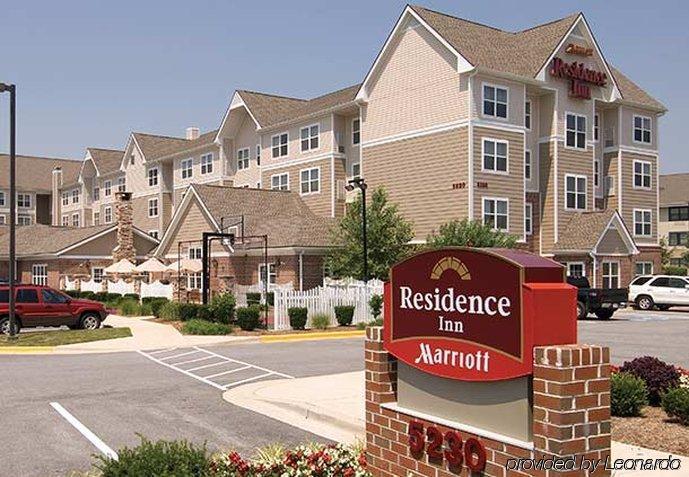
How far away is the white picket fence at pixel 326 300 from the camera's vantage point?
26844 millimetres

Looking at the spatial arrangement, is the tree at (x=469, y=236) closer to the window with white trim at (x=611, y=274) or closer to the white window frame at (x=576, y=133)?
the window with white trim at (x=611, y=274)

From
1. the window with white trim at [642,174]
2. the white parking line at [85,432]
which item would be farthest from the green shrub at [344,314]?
the window with white trim at [642,174]

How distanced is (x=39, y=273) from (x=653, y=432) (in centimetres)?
4854

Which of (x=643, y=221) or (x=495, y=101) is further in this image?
(x=643, y=221)

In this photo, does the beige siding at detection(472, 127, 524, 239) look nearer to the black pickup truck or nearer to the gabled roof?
the black pickup truck

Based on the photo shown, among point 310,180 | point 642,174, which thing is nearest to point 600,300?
point 642,174

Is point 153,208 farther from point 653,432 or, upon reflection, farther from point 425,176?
point 653,432

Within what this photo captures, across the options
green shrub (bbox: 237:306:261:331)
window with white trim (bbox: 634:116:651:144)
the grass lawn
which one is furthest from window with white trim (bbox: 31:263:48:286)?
window with white trim (bbox: 634:116:651:144)

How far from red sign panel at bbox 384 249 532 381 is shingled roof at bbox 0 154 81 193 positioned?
85746 mm

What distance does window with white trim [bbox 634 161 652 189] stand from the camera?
45.3 m

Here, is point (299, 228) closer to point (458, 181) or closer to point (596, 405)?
point (458, 181)

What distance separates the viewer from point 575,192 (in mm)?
40969

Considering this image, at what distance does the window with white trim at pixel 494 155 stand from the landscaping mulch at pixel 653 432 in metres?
27.1

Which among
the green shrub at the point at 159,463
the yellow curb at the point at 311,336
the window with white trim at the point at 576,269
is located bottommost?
the yellow curb at the point at 311,336
